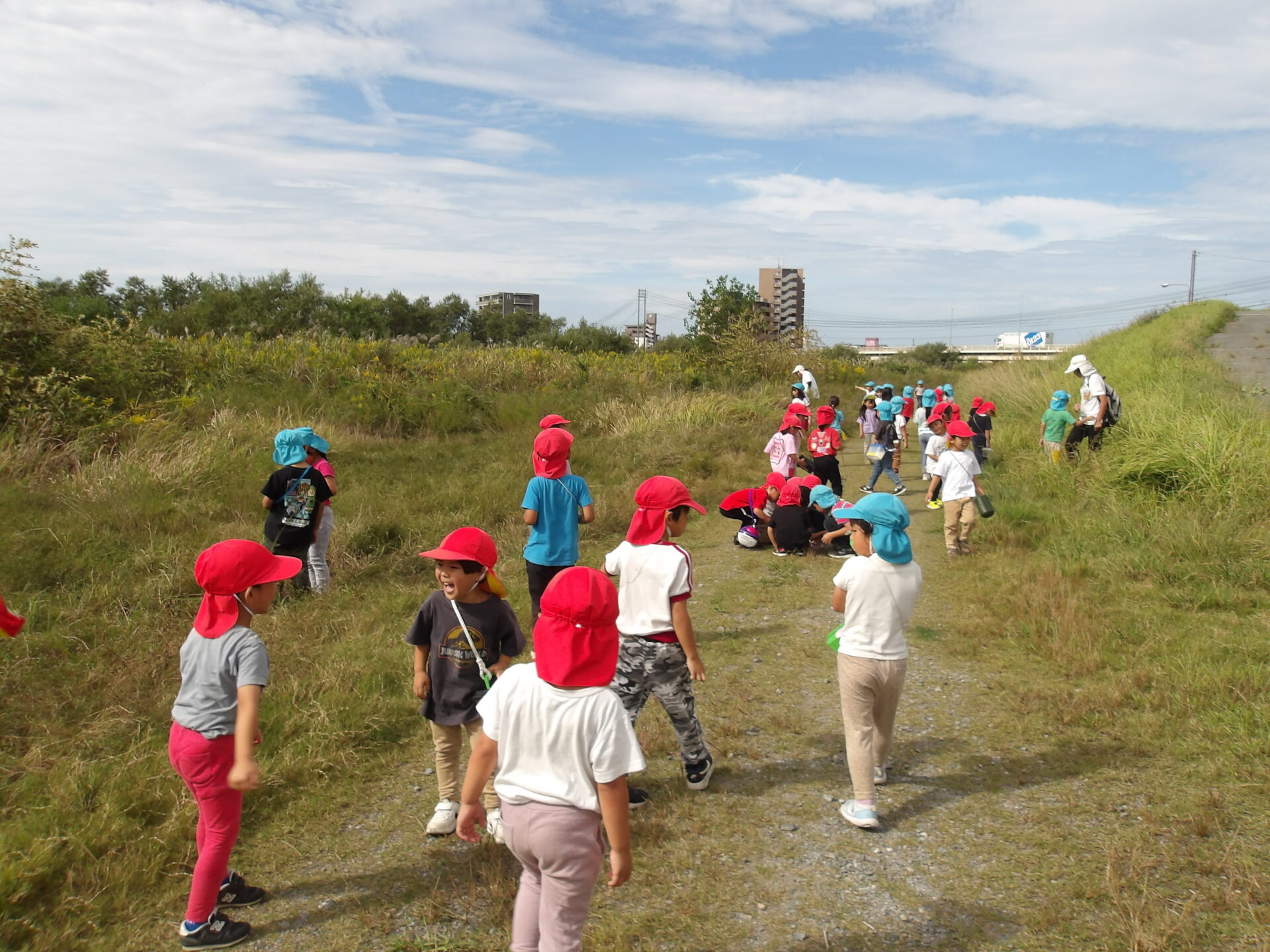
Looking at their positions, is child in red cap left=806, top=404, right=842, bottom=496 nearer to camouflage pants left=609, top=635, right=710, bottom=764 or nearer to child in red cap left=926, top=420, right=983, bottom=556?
child in red cap left=926, top=420, right=983, bottom=556

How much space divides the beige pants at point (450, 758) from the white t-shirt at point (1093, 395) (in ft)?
33.3

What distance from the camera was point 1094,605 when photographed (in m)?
6.54

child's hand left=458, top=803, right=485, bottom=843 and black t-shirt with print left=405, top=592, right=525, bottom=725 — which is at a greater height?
black t-shirt with print left=405, top=592, right=525, bottom=725

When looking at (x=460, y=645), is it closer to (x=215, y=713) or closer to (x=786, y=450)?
(x=215, y=713)

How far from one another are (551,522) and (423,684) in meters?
1.83

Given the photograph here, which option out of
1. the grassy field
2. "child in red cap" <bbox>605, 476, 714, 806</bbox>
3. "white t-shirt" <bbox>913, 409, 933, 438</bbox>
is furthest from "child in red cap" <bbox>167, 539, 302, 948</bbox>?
"white t-shirt" <bbox>913, 409, 933, 438</bbox>

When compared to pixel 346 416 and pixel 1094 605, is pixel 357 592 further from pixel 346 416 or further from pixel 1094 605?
pixel 346 416

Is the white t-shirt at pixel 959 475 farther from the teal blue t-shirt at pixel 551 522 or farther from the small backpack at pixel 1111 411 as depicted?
the teal blue t-shirt at pixel 551 522

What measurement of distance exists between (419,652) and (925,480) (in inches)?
455

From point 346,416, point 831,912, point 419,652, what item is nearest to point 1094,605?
point 831,912

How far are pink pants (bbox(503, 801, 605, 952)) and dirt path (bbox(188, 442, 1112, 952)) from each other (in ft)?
2.50

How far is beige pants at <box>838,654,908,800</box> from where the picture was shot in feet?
12.1

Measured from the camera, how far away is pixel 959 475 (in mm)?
8414

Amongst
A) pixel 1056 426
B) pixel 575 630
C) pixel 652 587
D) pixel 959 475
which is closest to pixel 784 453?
pixel 959 475
